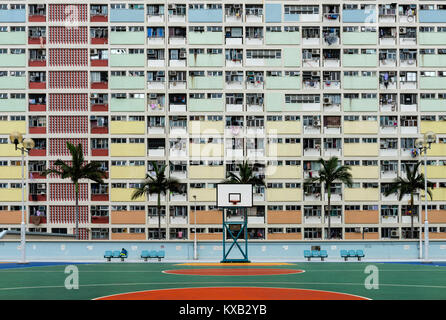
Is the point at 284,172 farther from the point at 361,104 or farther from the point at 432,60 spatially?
the point at 432,60

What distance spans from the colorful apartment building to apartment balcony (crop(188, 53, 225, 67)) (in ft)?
0.60

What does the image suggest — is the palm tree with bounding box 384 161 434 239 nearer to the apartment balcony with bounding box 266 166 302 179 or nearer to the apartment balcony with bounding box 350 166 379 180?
the apartment balcony with bounding box 350 166 379 180

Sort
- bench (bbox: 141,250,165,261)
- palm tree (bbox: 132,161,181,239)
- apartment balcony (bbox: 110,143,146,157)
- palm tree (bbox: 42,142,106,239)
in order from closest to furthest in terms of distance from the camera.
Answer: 1. bench (bbox: 141,250,165,261)
2. palm tree (bbox: 42,142,106,239)
3. palm tree (bbox: 132,161,181,239)
4. apartment balcony (bbox: 110,143,146,157)

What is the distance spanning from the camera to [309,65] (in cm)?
7338

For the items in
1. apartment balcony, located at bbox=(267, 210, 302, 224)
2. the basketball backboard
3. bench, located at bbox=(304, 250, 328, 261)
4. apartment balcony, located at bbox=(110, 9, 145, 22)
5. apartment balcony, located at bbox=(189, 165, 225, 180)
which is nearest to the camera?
the basketball backboard

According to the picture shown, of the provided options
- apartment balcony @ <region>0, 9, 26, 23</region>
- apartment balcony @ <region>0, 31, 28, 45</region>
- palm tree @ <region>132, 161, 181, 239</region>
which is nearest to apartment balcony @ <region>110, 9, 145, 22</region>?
apartment balcony @ <region>0, 9, 26, 23</region>

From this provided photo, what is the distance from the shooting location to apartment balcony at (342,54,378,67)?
73.6 metres

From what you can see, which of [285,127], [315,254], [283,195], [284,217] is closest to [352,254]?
[315,254]

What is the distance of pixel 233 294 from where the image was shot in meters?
20.1

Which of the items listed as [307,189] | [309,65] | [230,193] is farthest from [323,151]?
[230,193]

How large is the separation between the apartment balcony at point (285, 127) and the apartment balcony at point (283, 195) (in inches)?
288

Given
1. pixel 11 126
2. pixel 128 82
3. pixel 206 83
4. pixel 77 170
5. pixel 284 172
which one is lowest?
pixel 284 172

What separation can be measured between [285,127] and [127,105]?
2045cm

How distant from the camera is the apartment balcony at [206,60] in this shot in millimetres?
73250
